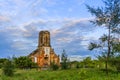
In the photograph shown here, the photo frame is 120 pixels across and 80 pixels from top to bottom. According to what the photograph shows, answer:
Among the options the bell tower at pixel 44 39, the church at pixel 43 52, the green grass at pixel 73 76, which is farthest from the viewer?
the church at pixel 43 52

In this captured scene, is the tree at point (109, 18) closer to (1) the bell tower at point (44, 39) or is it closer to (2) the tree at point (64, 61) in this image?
(2) the tree at point (64, 61)

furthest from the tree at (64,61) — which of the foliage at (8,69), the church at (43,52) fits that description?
the church at (43,52)

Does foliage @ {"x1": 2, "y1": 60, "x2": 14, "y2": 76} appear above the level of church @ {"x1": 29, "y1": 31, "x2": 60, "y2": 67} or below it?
below

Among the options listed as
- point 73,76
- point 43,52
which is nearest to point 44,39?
point 43,52

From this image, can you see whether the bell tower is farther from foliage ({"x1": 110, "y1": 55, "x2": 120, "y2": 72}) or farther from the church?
foliage ({"x1": 110, "y1": 55, "x2": 120, "y2": 72})

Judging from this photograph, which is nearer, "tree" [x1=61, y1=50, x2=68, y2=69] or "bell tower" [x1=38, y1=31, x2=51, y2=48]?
"tree" [x1=61, y1=50, x2=68, y2=69]

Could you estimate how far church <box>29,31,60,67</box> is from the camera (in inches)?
4230

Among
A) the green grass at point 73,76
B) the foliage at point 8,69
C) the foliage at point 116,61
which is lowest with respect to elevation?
the green grass at point 73,76

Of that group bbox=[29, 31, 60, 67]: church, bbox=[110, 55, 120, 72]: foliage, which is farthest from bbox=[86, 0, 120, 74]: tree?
bbox=[29, 31, 60, 67]: church

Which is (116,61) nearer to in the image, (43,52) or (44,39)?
(44,39)

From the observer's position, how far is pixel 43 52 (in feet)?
359

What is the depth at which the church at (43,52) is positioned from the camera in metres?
107

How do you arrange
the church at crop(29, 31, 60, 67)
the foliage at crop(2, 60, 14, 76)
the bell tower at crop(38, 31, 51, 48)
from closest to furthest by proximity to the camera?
the foliage at crop(2, 60, 14, 76) → the bell tower at crop(38, 31, 51, 48) → the church at crop(29, 31, 60, 67)

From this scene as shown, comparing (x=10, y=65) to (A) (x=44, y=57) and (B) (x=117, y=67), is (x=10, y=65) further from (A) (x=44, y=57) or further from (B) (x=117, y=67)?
(A) (x=44, y=57)
